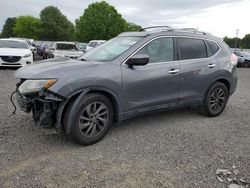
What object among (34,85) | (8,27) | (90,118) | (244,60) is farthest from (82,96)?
(8,27)

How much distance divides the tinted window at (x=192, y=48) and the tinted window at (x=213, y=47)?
0.52ft

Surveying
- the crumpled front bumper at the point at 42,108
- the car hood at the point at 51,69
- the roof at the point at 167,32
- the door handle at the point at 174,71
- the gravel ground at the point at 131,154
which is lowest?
the gravel ground at the point at 131,154

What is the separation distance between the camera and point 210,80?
5.10 m

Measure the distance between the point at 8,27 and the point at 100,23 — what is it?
57.8 m

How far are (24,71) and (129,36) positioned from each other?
1.94 metres

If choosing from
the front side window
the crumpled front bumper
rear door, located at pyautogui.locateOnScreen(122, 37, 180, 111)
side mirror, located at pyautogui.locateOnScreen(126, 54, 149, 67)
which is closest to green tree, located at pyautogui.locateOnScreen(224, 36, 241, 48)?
the front side window

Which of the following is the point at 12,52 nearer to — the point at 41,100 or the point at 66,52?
the point at 66,52

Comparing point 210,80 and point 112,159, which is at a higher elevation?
point 210,80

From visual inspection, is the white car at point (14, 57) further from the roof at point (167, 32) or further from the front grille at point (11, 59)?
the roof at point (167, 32)

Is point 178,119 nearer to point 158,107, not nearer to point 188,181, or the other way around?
point 158,107

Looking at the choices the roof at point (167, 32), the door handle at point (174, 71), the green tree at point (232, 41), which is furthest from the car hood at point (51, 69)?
the green tree at point (232, 41)

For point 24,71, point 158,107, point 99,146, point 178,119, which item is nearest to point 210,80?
point 178,119

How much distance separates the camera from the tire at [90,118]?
11.8ft

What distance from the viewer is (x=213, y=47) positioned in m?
5.27
